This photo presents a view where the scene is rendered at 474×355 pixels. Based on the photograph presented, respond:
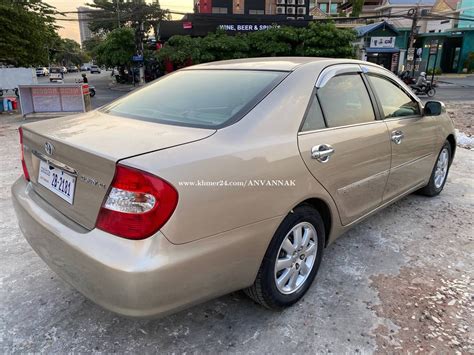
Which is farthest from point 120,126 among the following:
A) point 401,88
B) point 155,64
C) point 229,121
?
point 155,64

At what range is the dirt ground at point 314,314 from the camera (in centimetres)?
217

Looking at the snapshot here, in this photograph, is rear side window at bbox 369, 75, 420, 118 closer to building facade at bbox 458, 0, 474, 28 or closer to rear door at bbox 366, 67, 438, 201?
rear door at bbox 366, 67, 438, 201

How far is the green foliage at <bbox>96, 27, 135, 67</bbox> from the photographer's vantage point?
3175 cm

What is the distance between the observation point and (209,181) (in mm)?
1811

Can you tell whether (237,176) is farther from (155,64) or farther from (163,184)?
(155,64)

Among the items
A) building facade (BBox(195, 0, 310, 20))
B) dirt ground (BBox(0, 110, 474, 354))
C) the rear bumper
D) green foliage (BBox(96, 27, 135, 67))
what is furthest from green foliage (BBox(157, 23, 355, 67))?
building facade (BBox(195, 0, 310, 20))

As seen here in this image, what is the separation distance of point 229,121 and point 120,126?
25.6 inches

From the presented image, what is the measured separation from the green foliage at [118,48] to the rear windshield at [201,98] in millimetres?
31563

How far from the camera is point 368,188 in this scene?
9.61 feet

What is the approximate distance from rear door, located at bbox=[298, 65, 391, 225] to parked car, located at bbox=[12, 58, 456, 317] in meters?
0.01

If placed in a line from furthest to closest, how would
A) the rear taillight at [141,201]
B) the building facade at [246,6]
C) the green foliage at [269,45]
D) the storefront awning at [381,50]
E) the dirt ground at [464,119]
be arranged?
the building facade at [246,6], the storefront awning at [381,50], the green foliage at [269,45], the dirt ground at [464,119], the rear taillight at [141,201]

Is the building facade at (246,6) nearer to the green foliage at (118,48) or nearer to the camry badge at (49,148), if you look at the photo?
the green foliage at (118,48)

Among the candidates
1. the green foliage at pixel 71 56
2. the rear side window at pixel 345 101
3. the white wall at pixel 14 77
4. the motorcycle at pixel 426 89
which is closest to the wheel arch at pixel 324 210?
the rear side window at pixel 345 101

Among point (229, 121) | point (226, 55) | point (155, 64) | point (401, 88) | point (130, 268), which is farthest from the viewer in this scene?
point (155, 64)
